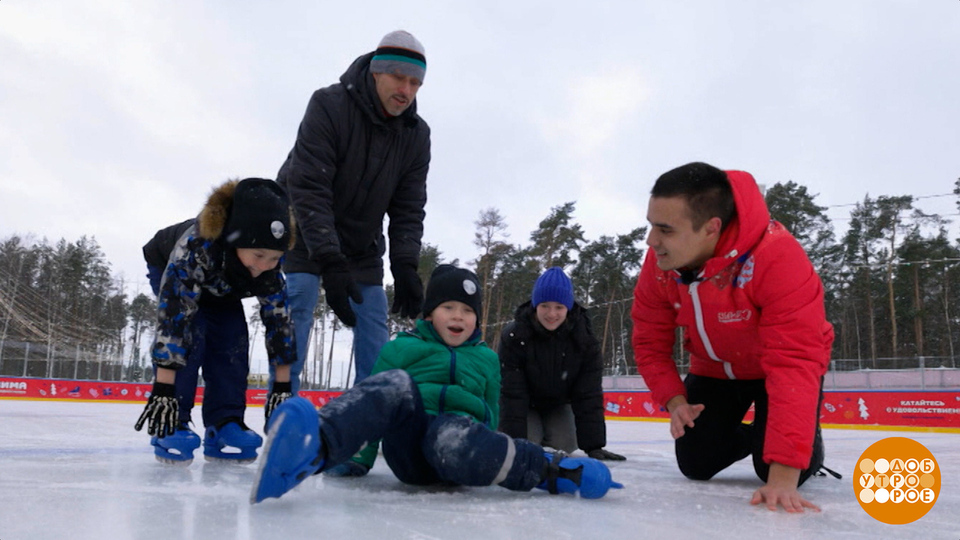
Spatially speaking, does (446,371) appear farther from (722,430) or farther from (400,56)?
(400,56)

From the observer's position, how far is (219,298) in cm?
265

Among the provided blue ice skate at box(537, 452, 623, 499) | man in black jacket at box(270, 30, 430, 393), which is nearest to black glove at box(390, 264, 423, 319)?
man in black jacket at box(270, 30, 430, 393)

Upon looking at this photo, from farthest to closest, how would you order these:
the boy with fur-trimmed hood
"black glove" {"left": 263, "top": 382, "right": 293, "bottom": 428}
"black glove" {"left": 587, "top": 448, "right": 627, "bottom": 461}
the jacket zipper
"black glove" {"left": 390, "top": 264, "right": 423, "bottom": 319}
Result: "black glove" {"left": 587, "top": 448, "right": 627, "bottom": 461} → "black glove" {"left": 390, "top": 264, "right": 423, "bottom": 319} → "black glove" {"left": 263, "top": 382, "right": 293, "bottom": 428} → the boy with fur-trimmed hood → the jacket zipper

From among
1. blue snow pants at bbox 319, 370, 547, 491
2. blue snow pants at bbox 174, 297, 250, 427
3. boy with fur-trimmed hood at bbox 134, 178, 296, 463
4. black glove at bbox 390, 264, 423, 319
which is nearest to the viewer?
blue snow pants at bbox 319, 370, 547, 491

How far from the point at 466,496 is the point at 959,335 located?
121 feet

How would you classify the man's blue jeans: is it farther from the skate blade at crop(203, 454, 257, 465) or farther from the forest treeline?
the forest treeline

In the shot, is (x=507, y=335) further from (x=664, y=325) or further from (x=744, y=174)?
(x=744, y=174)

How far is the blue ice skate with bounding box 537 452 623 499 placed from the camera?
1840mm

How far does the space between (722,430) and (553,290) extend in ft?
4.35

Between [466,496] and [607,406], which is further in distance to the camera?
[607,406]

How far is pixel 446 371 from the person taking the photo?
2.05m

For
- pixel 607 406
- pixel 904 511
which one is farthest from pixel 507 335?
pixel 607 406

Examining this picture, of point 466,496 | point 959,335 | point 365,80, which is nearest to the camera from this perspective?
point 466,496

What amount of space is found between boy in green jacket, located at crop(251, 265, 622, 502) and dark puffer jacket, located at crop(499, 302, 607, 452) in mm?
1600
